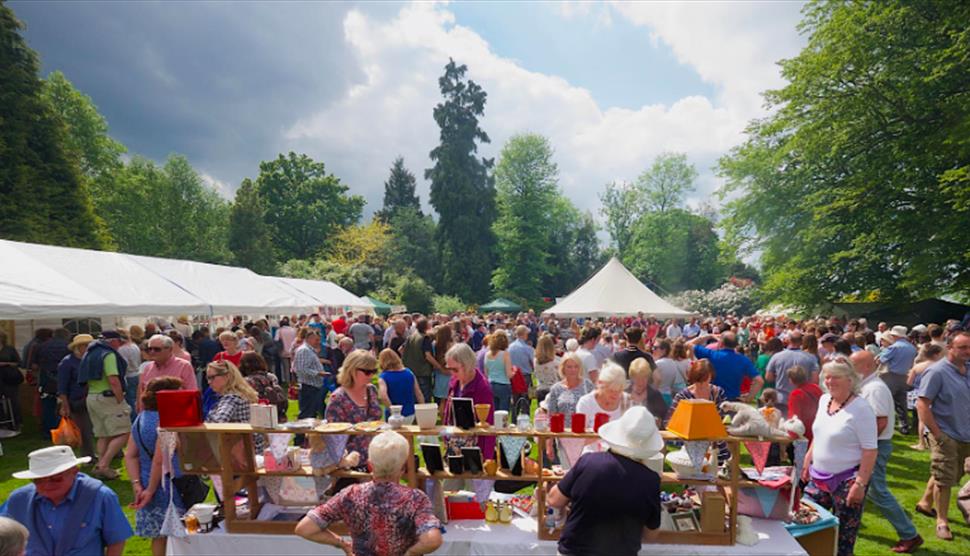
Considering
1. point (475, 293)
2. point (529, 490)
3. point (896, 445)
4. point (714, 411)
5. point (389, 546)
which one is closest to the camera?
point (389, 546)

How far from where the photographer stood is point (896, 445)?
7.85 meters

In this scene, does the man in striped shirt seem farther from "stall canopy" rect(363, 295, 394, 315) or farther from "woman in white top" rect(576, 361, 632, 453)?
"stall canopy" rect(363, 295, 394, 315)

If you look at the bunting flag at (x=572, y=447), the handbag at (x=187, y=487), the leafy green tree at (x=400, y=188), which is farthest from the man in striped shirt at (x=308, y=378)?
the leafy green tree at (x=400, y=188)

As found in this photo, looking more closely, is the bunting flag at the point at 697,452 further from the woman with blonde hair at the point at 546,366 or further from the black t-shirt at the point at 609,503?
the woman with blonde hair at the point at 546,366

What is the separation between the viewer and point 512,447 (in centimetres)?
361

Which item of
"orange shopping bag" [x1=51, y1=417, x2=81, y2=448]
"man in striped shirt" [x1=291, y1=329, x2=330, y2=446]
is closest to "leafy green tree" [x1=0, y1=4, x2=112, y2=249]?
"orange shopping bag" [x1=51, y1=417, x2=81, y2=448]

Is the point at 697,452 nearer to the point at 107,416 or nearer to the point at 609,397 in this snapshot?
the point at 609,397

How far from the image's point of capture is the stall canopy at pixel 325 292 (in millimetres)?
20234

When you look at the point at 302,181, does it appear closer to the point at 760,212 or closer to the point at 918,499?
the point at 760,212

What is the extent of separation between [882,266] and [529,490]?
1791 cm

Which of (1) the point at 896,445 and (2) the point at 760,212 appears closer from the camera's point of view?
(1) the point at 896,445

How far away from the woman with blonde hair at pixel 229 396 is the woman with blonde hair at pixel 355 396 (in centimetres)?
68

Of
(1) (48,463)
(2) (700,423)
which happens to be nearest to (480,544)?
(2) (700,423)

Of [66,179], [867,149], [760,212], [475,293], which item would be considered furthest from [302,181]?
[867,149]
